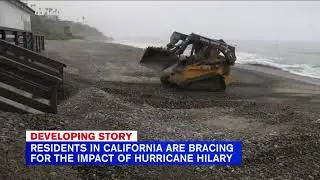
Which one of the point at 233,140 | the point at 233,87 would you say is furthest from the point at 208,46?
the point at 233,140

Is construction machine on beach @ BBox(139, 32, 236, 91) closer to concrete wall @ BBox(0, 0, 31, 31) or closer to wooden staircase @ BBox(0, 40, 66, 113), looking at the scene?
concrete wall @ BBox(0, 0, 31, 31)

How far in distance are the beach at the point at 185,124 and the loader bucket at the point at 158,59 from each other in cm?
82

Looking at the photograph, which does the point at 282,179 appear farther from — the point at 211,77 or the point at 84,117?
the point at 211,77

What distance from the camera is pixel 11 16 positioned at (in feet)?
66.0

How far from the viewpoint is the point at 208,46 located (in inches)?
619

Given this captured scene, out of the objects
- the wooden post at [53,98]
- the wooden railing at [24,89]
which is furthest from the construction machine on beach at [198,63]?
the wooden post at [53,98]

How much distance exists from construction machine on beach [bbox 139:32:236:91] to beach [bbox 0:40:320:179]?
17.3 inches

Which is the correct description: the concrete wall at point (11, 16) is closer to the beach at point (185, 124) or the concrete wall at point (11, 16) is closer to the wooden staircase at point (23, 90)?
the beach at point (185, 124)

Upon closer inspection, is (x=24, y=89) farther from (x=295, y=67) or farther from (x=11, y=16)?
(x=295, y=67)

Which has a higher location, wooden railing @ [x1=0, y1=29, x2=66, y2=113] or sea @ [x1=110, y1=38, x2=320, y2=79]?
wooden railing @ [x1=0, y1=29, x2=66, y2=113]

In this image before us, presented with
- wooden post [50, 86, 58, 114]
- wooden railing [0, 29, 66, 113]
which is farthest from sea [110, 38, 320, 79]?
wooden post [50, 86, 58, 114]

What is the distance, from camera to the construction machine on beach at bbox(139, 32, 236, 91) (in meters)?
15.6

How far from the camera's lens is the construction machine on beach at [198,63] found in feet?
51.3

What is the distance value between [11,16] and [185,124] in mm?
12983
